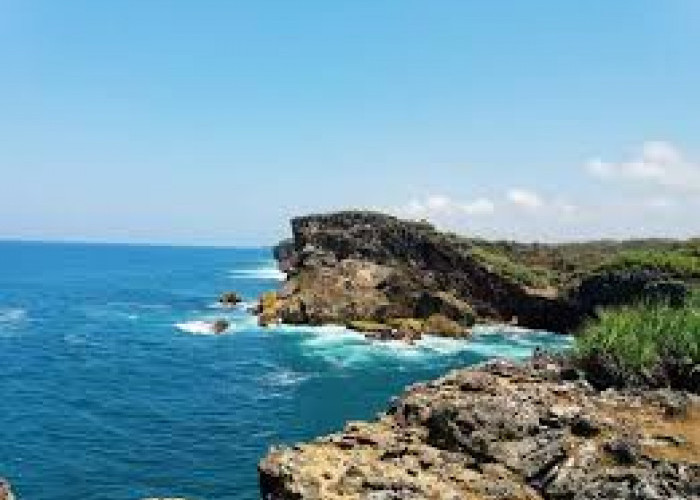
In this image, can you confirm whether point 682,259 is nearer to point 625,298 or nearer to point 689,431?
point 625,298

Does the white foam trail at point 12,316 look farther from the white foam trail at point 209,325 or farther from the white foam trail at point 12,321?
the white foam trail at point 209,325

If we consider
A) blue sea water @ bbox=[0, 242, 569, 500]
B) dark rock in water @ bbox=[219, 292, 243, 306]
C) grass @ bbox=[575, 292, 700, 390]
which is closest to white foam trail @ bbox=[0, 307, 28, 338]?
blue sea water @ bbox=[0, 242, 569, 500]

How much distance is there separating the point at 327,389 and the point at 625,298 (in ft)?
175

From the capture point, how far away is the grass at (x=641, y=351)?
144 feet

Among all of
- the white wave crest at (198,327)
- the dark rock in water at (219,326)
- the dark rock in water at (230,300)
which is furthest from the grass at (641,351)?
the dark rock in water at (230,300)

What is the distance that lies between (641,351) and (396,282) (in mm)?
93260

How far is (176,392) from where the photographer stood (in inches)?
3568

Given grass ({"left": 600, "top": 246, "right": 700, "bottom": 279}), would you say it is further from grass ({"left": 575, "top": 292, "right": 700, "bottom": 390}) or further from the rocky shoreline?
grass ({"left": 575, "top": 292, "right": 700, "bottom": 390})

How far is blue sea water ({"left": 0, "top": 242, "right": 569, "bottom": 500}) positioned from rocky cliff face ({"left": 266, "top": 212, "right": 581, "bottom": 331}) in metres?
6.61

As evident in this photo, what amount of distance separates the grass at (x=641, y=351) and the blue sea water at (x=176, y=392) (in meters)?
23.3

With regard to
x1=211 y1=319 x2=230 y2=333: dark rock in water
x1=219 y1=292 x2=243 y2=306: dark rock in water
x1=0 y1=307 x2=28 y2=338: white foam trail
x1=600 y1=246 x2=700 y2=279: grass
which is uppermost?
x1=600 y1=246 x2=700 y2=279: grass

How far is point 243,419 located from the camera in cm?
7881

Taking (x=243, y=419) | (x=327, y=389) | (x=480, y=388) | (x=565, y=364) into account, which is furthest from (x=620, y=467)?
(x=327, y=389)

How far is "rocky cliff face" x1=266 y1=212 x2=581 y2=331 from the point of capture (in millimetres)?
135500
